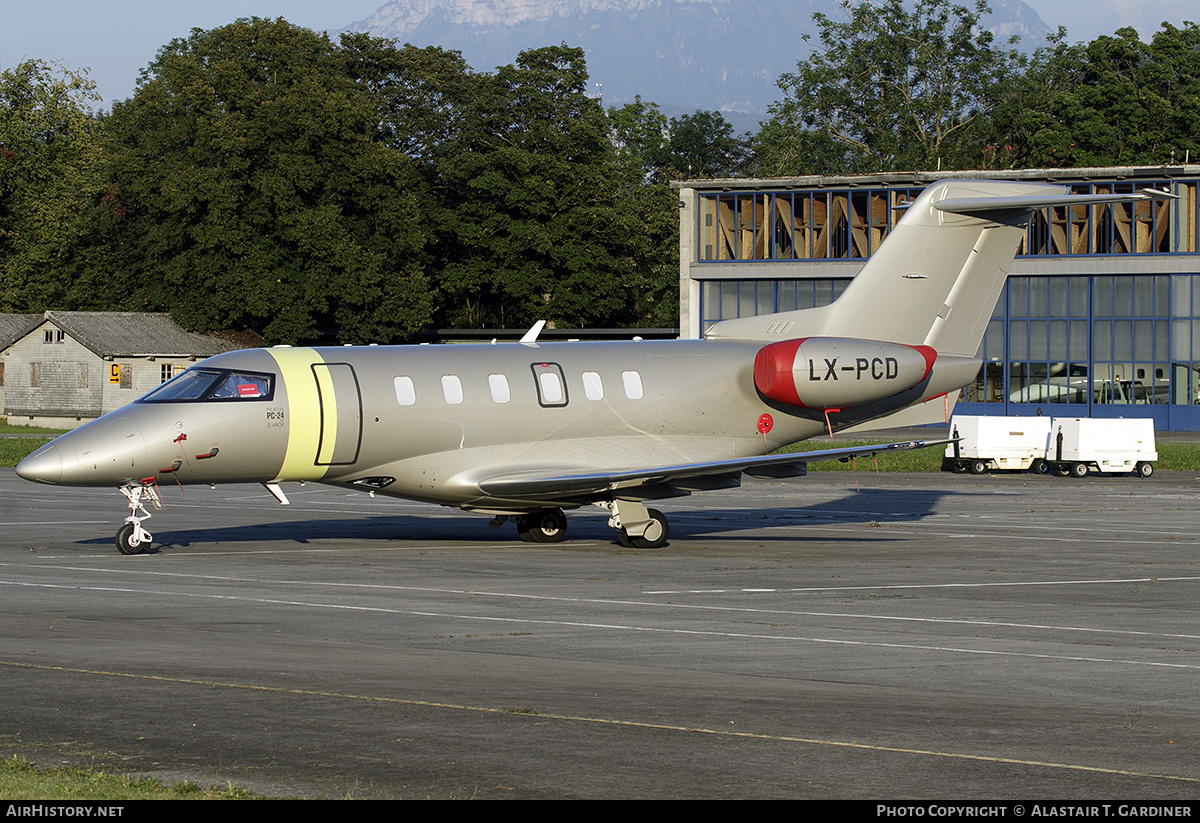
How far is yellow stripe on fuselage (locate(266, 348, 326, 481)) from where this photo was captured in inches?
844

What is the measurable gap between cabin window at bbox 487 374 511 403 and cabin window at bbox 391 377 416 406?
1303 millimetres

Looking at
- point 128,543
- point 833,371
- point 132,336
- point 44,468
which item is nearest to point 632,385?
point 833,371

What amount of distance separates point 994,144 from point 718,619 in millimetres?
91623

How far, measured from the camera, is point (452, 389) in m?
22.4

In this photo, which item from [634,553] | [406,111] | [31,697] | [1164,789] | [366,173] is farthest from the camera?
[406,111]

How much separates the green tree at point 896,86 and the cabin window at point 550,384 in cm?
7768

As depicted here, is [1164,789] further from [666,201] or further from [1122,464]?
[666,201]

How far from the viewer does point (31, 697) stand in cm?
1056

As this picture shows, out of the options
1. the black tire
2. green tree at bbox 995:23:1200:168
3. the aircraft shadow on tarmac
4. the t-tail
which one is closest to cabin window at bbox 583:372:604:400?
the black tire

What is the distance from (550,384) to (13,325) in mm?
75740

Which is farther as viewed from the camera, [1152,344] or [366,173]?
[366,173]

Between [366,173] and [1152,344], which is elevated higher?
[366,173]

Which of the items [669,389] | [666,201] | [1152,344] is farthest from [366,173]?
[669,389]

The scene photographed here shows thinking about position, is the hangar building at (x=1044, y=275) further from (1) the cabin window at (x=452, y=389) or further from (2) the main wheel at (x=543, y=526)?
(1) the cabin window at (x=452, y=389)
